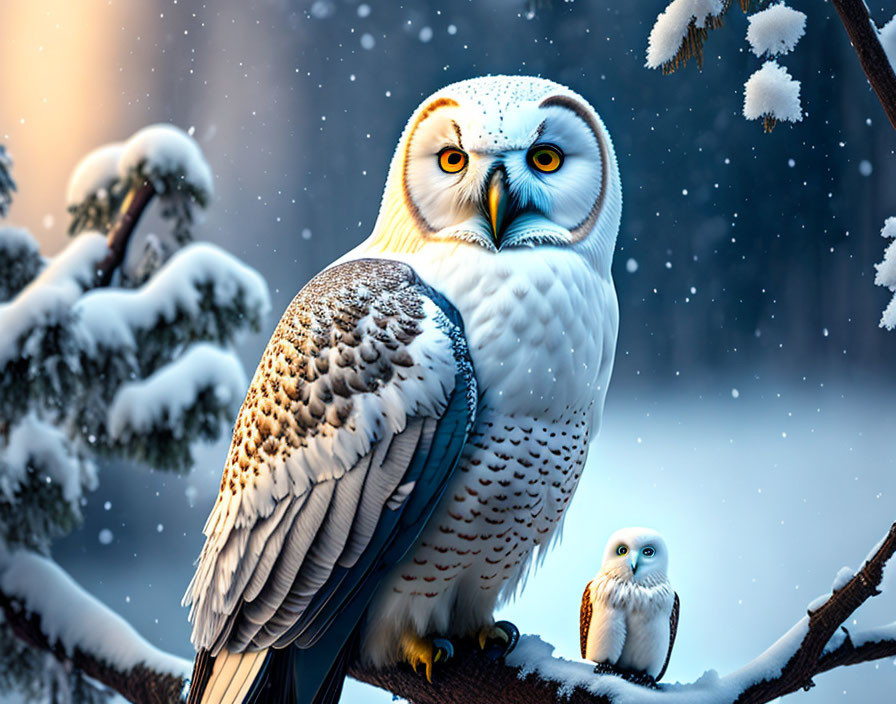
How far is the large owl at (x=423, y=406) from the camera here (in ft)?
2.26

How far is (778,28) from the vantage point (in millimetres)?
709

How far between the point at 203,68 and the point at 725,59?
0.86m

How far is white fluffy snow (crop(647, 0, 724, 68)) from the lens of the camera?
0.72 meters

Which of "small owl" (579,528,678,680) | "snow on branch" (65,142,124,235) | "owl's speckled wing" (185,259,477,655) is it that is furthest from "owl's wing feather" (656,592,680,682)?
"snow on branch" (65,142,124,235)

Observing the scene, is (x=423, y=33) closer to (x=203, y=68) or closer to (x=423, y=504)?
(x=203, y=68)

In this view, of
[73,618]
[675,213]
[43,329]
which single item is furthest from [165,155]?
[675,213]

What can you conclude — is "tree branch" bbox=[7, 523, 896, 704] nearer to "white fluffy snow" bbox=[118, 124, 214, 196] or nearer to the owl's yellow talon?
the owl's yellow talon

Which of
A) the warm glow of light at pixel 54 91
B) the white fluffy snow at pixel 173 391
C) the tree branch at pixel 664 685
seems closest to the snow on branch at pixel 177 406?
the white fluffy snow at pixel 173 391

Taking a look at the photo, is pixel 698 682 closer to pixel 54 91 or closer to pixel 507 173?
pixel 507 173

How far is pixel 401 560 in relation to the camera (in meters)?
0.73

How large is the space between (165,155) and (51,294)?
0.91ft

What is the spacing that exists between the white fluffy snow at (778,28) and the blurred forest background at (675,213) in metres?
0.67

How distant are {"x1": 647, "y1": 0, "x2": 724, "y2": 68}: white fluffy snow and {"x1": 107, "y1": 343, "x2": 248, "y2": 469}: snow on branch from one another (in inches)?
35.9

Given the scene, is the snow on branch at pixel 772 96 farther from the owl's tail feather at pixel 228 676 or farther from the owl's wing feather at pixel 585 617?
the owl's tail feather at pixel 228 676
